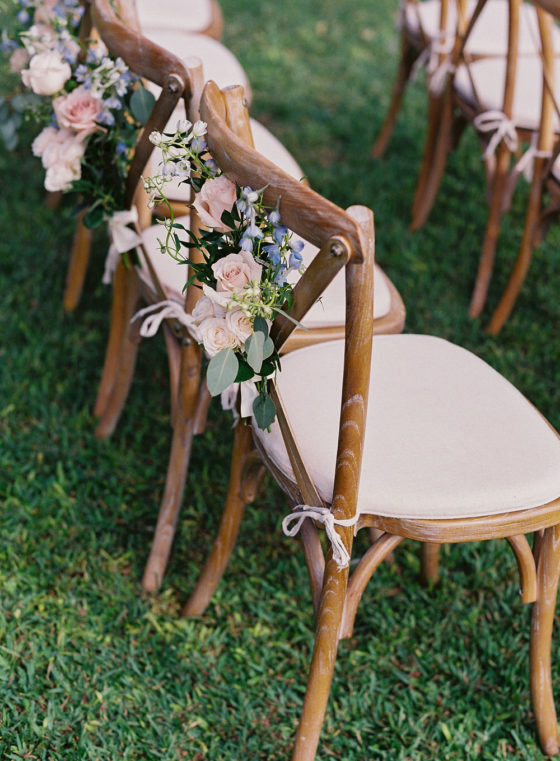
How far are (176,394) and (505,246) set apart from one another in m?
1.71

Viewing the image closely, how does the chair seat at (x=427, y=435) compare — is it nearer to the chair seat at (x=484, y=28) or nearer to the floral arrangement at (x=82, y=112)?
the floral arrangement at (x=82, y=112)

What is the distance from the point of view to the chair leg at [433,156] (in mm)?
2854

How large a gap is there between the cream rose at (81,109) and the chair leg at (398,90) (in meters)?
1.79

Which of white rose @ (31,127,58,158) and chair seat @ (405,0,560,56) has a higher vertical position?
chair seat @ (405,0,560,56)

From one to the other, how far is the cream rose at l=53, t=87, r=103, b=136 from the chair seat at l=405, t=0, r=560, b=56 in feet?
5.26

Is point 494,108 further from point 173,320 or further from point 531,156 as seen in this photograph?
point 173,320

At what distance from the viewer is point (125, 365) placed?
81.0 inches

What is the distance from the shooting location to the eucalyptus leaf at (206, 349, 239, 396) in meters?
1.13

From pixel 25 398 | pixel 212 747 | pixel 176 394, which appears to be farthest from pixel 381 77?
pixel 212 747

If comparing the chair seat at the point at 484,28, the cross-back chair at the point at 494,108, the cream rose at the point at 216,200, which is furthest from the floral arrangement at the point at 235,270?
the chair seat at the point at 484,28

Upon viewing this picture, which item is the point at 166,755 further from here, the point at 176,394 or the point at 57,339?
the point at 57,339

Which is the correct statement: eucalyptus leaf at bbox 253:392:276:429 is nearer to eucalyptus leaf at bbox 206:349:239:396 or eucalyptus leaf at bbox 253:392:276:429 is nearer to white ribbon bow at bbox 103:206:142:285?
A: eucalyptus leaf at bbox 206:349:239:396

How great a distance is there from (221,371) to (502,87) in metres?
1.83

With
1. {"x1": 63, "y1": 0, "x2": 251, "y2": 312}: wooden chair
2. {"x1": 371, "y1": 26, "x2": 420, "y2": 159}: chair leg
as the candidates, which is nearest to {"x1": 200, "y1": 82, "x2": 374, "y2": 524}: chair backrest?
{"x1": 63, "y1": 0, "x2": 251, "y2": 312}: wooden chair
